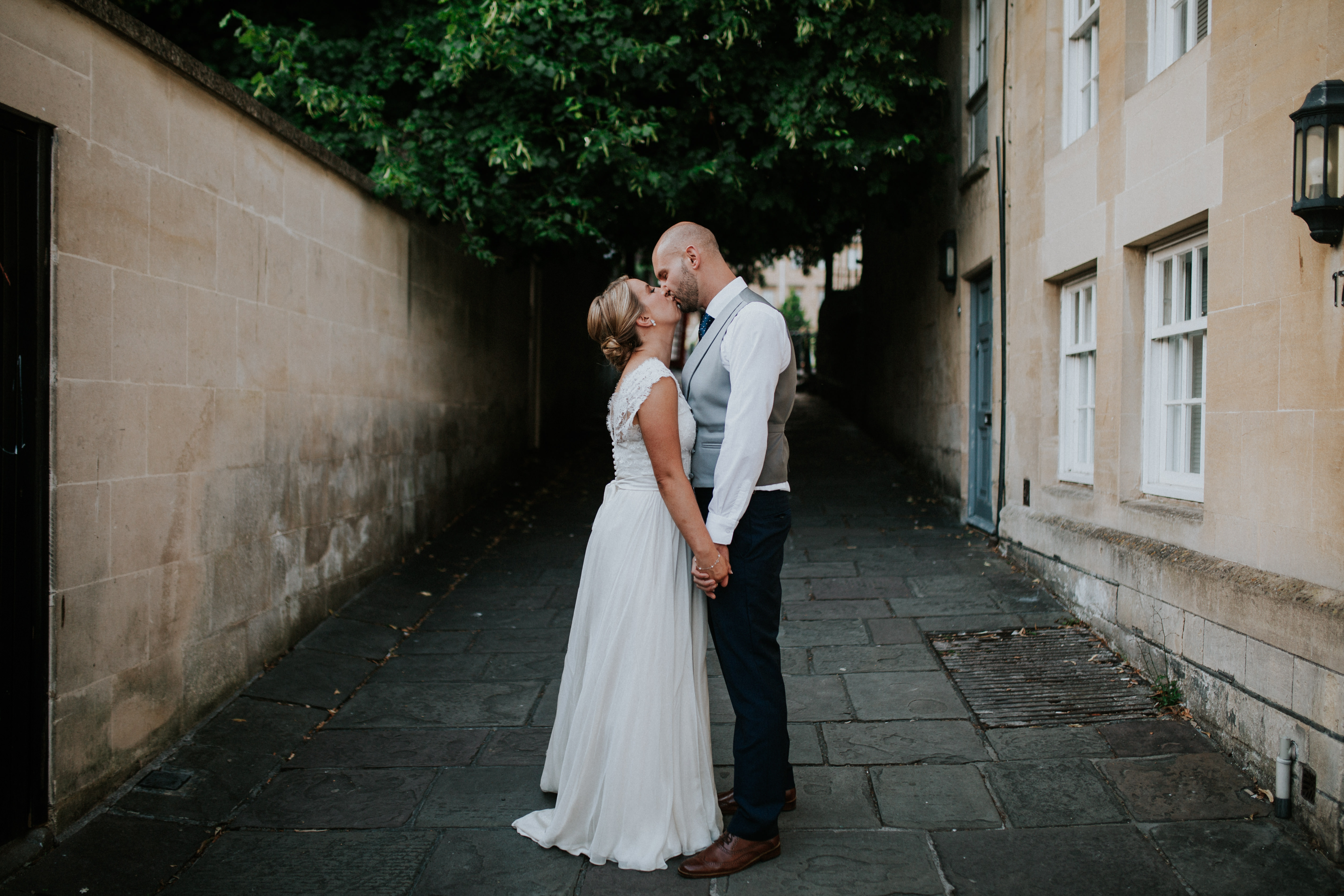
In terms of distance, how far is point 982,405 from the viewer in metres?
8.31

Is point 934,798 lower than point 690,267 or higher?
lower

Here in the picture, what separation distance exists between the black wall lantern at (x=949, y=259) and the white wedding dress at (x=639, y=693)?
21.2 ft

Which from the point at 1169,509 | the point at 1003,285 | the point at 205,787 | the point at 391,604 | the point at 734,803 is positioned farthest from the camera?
the point at 1003,285

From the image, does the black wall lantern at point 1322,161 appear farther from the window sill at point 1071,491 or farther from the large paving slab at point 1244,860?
the window sill at point 1071,491

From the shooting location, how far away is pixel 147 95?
150 inches

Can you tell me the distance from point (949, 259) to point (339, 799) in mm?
7291

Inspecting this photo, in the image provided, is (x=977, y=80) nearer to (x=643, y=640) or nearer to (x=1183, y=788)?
(x=1183, y=788)

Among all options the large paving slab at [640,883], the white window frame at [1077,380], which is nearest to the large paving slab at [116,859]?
the large paving slab at [640,883]

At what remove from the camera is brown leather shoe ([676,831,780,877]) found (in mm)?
2932

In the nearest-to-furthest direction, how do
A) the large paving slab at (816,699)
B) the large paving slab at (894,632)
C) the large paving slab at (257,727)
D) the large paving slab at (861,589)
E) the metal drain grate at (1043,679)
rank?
the large paving slab at (257,727) → the metal drain grate at (1043,679) → the large paving slab at (816,699) → the large paving slab at (894,632) → the large paving slab at (861,589)

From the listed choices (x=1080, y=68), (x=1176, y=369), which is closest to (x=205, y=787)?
(x=1176, y=369)

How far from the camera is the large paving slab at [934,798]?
3.31m

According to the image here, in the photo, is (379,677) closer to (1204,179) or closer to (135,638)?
(135,638)

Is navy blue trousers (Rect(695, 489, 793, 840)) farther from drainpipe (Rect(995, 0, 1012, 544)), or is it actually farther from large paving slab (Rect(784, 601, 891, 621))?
drainpipe (Rect(995, 0, 1012, 544))
